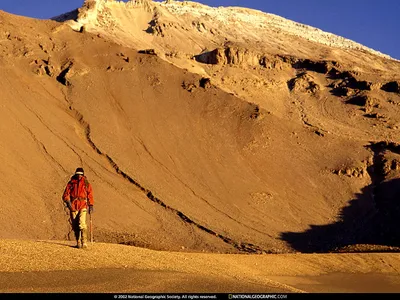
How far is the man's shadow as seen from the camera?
24.2 metres

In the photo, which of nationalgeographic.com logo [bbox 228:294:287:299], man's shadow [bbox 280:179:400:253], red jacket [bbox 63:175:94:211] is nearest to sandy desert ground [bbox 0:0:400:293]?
man's shadow [bbox 280:179:400:253]

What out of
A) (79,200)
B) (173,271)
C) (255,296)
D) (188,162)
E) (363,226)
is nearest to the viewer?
(255,296)

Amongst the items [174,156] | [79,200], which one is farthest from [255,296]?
[174,156]

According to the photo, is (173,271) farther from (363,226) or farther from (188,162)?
(363,226)

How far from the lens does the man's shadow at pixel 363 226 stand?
24219mm

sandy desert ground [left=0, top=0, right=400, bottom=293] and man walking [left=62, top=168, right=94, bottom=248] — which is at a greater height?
sandy desert ground [left=0, top=0, right=400, bottom=293]

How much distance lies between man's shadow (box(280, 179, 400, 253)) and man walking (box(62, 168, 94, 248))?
13.6 metres

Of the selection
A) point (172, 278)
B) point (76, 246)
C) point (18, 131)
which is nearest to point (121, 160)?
point (18, 131)

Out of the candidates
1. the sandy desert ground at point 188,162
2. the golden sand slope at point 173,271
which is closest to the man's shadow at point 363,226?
the sandy desert ground at point 188,162

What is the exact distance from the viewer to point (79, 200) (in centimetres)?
1098

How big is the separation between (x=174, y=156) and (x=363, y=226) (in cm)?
811

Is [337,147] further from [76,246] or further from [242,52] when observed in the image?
[76,246]

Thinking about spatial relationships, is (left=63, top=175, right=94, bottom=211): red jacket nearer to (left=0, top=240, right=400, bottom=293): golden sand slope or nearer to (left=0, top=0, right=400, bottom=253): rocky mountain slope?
(left=0, top=240, right=400, bottom=293): golden sand slope

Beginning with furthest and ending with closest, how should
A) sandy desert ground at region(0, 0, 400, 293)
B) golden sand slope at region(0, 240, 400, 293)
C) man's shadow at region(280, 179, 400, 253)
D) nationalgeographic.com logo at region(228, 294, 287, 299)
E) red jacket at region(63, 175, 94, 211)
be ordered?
man's shadow at region(280, 179, 400, 253) → sandy desert ground at region(0, 0, 400, 293) → red jacket at region(63, 175, 94, 211) → golden sand slope at region(0, 240, 400, 293) → nationalgeographic.com logo at region(228, 294, 287, 299)
